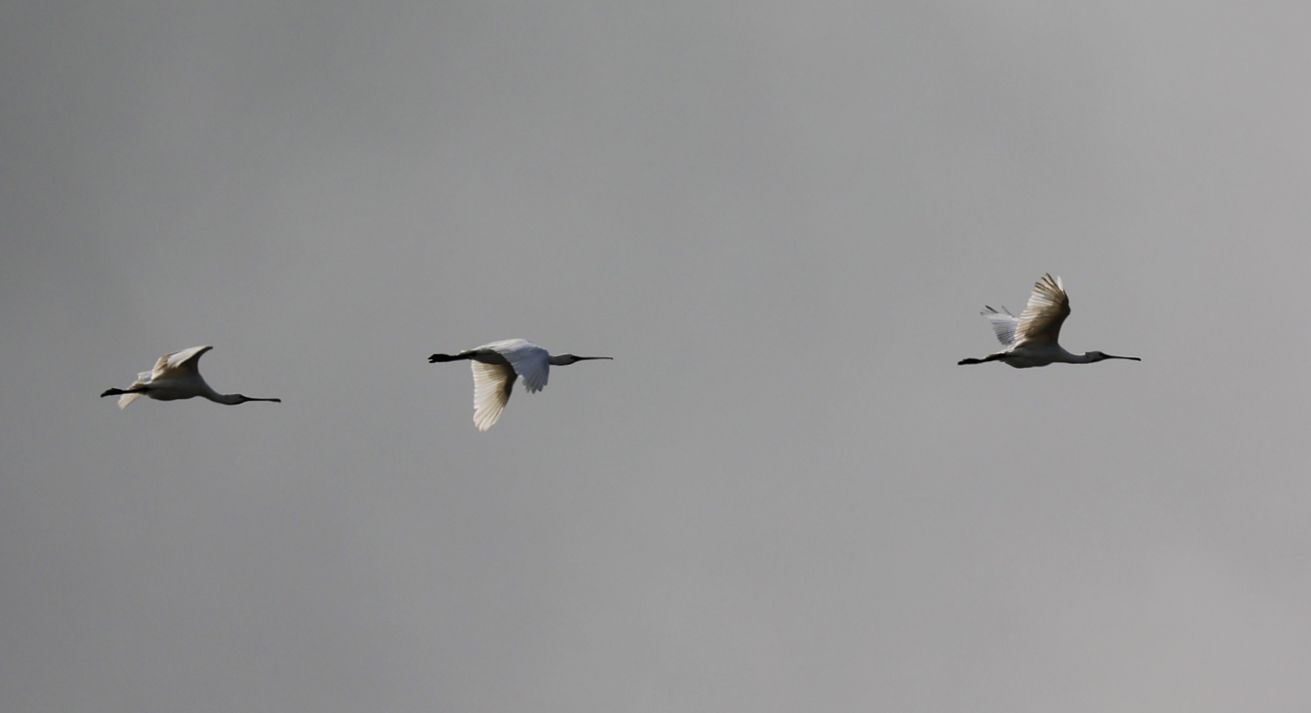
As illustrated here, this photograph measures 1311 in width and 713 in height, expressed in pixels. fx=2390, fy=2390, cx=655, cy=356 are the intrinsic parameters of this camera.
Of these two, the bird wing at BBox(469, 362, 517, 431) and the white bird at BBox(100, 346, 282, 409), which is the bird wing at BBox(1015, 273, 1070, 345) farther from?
the white bird at BBox(100, 346, 282, 409)

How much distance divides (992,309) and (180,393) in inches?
700

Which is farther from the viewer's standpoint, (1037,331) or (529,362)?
(1037,331)

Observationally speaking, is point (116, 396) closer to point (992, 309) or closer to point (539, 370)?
point (539, 370)

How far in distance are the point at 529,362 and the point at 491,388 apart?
345cm

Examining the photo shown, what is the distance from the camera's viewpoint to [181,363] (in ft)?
156

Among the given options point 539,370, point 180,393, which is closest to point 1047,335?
point 539,370

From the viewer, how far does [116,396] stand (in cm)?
4825

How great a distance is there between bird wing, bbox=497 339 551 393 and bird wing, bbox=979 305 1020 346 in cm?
1067

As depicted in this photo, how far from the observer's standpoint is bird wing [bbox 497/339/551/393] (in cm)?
4400

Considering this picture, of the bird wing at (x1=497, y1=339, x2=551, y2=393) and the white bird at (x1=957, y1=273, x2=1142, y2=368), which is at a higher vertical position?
the white bird at (x1=957, y1=273, x2=1142, y2=368)

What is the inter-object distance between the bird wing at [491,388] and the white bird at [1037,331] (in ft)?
31.3

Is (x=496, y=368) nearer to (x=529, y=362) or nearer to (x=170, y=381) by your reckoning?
(x=529, y=362)

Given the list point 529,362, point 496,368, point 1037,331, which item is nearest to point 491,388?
point 496,368

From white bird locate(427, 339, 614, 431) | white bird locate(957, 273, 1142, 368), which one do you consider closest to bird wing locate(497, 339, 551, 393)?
white bird locate(427, 339, 614, 431)
